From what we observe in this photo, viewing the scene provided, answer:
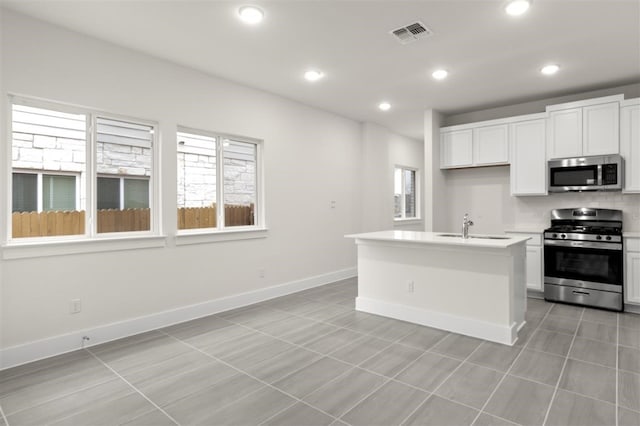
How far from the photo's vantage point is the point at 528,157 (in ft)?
16.2

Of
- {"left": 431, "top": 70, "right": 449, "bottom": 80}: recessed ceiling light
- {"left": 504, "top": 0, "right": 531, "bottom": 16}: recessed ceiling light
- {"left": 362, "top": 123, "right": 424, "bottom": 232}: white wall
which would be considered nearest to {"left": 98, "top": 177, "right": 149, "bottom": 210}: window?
{"left": 431, "top": 70, "right": 449, "bottom": 80}: recessed ceiling light

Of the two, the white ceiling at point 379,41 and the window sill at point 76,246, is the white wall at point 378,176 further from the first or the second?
the window sill at point 76,246

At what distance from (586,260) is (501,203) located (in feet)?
4.94

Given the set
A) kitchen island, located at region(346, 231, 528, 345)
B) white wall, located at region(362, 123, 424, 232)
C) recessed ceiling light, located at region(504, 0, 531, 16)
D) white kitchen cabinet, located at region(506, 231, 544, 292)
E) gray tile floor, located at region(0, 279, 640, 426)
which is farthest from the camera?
white wall, located at region(362, 123, 424, 232)

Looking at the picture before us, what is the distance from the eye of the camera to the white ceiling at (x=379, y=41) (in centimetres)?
279

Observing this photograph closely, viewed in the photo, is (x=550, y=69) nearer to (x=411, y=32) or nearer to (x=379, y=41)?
(x=411, y=32)

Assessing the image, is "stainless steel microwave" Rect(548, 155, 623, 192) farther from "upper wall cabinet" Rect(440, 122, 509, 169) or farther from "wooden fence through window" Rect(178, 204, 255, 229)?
"wooden fence through window" Rect(178, 204, 255, 229)

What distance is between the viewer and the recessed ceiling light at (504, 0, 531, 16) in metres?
2.68

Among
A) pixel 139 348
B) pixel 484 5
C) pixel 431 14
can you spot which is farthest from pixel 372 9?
pixel 139 348

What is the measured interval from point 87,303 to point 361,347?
253 cm

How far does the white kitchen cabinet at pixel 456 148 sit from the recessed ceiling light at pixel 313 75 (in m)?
2.60

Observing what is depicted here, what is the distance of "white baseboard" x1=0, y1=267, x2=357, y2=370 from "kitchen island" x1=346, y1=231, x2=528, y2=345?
1350 mm

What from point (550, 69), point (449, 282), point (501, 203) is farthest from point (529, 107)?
point (449, 282)

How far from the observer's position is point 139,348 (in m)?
3.12
